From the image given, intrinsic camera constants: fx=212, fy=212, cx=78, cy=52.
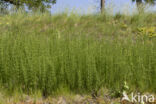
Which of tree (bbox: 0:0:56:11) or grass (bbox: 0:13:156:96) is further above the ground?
tree (bbox: 0:0:56:11)

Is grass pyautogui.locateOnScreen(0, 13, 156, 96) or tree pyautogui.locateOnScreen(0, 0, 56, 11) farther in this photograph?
tree pyautogui.locateOnScreen(0, 0, 56, 11)

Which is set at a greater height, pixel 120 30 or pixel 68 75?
pixel 120 30

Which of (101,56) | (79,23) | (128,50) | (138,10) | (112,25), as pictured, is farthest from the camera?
(138,10)

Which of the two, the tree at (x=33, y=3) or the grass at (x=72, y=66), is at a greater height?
the tree at (x=33, y=3)

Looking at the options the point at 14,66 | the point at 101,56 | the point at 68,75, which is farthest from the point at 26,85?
the point at 101,56

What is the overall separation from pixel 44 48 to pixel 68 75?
685 millimetres

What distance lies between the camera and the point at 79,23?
7641 mm

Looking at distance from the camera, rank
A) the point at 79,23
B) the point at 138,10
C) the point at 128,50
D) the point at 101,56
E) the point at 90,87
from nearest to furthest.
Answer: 1. the point at 90,87
2. the point at 101,56
3. the point at 128,50
4. the point at 79,23
5. the point at 138,10

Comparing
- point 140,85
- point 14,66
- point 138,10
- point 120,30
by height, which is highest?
point 138,10

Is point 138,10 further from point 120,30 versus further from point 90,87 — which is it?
point 90,87

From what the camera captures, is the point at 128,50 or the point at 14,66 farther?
the point at 128,50

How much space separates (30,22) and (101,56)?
524 cm

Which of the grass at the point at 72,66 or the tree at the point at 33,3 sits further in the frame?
the tree at the point at 33,3

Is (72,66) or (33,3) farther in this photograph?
(33,3)
